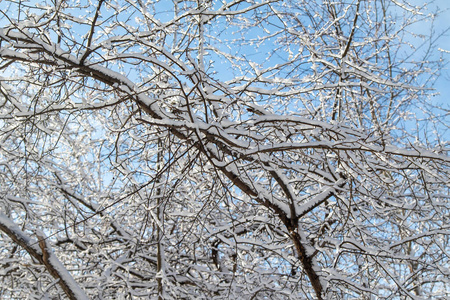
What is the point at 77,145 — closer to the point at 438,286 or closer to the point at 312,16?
the point at 312,16

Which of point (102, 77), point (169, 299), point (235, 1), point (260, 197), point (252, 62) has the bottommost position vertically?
point (169, 299)

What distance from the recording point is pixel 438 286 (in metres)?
7.13

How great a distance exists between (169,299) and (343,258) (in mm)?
2722

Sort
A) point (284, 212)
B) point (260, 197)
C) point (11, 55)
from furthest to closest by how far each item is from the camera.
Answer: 1. point (284, 212)
2. point (260, 197)
3. point (11, 55)

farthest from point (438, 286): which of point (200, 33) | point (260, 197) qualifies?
point (200, 33)

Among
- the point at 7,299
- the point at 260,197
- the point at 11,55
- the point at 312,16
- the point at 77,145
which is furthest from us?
the point at 77,145

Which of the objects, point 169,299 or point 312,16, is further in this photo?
point 312,16

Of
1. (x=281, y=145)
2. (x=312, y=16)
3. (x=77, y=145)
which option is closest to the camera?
(x=281, y=145)

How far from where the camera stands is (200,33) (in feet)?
13.7

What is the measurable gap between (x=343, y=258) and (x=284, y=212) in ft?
8.68

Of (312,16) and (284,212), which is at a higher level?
(312,16)

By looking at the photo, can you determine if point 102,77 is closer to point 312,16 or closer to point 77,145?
point 312,16

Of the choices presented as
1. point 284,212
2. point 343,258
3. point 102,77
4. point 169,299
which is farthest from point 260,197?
point 343,258

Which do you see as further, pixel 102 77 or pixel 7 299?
pixel 7 299
